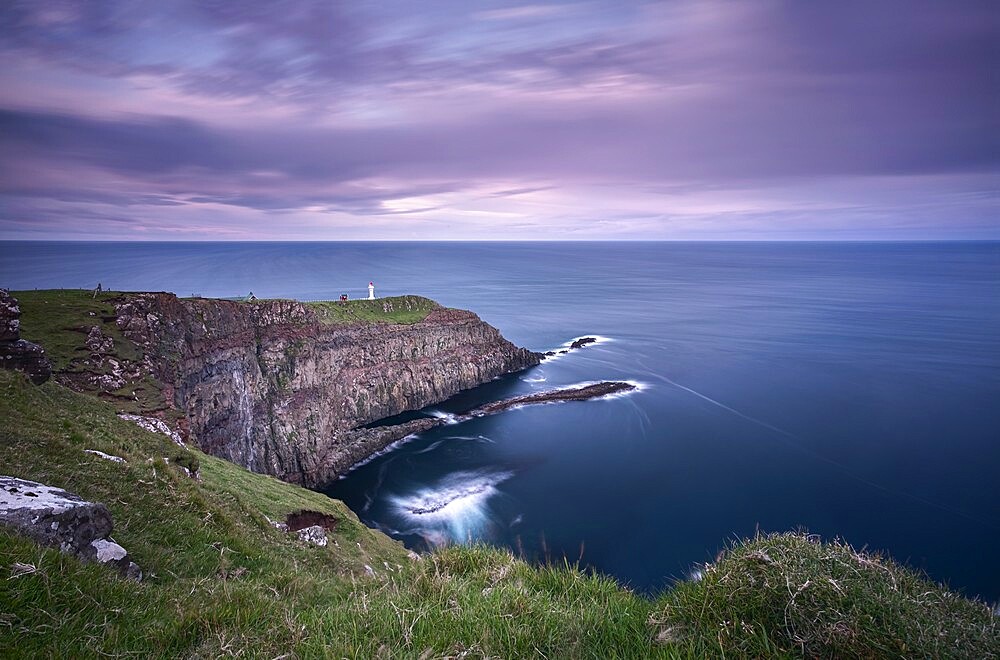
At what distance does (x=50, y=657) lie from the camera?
4.72 m

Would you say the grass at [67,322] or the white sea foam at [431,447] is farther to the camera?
the white sea foam at [431,447]

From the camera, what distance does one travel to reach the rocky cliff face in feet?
137

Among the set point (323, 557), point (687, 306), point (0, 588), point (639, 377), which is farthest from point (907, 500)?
point (687, 306)

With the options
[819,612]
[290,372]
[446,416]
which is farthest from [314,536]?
[446,416]

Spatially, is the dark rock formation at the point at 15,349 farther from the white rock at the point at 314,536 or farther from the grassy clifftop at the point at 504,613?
the grassy clifftop at the point at 504,613

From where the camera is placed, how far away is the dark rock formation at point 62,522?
6.88 meters

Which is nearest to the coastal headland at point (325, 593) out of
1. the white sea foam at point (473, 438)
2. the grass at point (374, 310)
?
the white sea foam at point (473, 438)

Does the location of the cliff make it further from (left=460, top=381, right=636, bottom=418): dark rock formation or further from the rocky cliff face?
(left=460, top=381, right=636, bottom=418): dark rock formation

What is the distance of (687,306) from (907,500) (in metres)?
109

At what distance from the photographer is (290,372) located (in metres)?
57.6

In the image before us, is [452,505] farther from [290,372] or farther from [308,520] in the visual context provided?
[308,520]

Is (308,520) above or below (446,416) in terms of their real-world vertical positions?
above

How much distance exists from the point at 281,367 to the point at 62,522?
53111 millimetres

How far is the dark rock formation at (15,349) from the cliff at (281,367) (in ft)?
36.7
